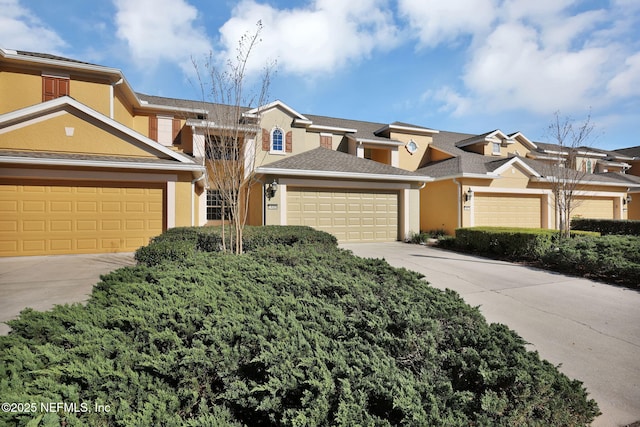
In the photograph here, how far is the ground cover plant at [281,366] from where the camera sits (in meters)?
1.57

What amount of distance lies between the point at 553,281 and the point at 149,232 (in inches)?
449

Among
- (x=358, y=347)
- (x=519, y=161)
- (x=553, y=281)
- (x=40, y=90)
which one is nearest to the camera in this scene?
(x=358, y=347)

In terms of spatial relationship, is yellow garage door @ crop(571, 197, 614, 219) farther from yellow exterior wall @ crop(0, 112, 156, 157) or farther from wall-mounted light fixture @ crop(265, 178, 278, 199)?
yellow exterior wall @ crop(0, 112, 156, 157)

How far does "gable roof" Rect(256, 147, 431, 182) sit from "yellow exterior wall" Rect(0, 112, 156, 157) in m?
4.88

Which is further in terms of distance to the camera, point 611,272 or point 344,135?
point 344,135

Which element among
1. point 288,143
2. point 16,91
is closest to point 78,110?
point 16,91

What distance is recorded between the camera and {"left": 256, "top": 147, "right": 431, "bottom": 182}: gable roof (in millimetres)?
11571

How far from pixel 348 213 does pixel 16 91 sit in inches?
586

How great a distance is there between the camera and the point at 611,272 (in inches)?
265

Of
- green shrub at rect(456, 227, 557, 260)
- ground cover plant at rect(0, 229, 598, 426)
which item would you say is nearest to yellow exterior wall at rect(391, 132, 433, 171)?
green shrub at rect(456, 227, 557, 260)

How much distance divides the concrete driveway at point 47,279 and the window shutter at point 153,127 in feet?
30.4

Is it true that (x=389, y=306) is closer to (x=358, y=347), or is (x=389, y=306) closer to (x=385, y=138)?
(x=358, y=347)

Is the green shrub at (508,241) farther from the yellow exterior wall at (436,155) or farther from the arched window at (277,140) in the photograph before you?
the arched window at (277,140)

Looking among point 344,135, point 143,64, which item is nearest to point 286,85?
point 143,64
